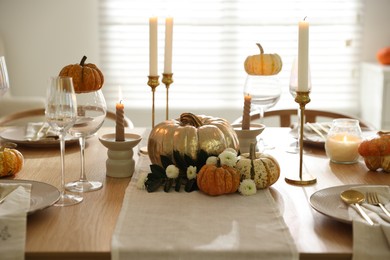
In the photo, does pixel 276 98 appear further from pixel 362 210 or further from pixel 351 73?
pixel 351 73

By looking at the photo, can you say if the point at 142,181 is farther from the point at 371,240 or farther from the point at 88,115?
the point at 371,240

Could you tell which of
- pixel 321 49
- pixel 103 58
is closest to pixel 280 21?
pixel 321 49

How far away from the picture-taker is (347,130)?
1.86 meters

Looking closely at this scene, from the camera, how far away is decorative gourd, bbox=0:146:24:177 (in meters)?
1.67

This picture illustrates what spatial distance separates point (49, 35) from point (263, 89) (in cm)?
261

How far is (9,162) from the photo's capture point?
1.68 meters

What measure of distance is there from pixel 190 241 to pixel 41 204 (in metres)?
0.36

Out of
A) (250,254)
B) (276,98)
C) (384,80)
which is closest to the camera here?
(250,254)

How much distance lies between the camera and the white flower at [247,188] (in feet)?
4.92

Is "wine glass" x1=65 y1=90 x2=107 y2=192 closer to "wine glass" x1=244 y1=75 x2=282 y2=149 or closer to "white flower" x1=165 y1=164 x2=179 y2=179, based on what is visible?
"white flower" x1=165 y1=164 x2=179 y2=179

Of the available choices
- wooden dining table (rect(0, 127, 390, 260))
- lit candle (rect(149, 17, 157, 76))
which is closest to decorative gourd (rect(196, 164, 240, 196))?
wooden dining table (rect(0, 127, 390, 260))

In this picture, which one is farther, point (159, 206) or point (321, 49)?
point (321, 49)

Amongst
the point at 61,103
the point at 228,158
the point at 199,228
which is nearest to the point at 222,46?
the point at 228,158

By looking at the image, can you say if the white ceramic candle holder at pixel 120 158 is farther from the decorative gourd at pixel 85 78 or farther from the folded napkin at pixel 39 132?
the folded napkin at pixel 39 132
